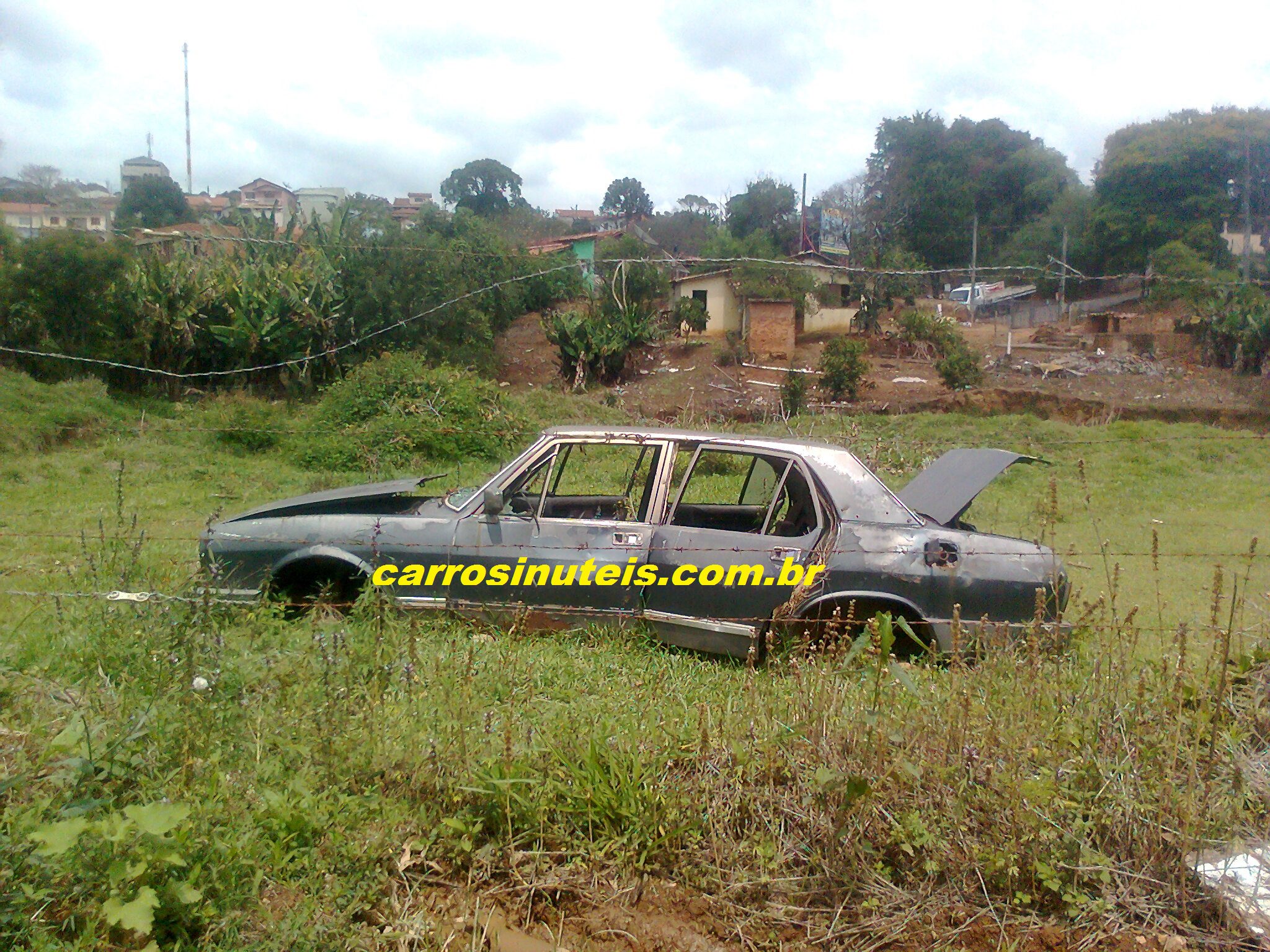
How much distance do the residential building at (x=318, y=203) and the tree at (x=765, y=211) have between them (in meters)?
21.4

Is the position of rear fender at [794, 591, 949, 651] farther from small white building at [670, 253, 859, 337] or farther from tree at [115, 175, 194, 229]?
tree at [115, 175, 194, 229]

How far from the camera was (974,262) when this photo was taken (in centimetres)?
3722

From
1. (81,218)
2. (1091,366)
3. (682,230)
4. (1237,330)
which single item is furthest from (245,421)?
(682,230)

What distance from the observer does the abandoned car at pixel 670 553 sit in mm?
4910

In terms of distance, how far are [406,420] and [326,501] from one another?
1049 centimetres

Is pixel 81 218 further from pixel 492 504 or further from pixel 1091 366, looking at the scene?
pixel 1091 366

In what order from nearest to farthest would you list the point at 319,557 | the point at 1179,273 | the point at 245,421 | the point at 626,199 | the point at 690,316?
the point at 319,557
the point at 245,421
the point at 690,316
the point at 1179,273
the point at 626,199

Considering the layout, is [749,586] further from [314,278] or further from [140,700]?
[314,278]

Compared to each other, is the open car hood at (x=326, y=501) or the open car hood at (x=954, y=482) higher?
the open car hood at (x=954, y=482)

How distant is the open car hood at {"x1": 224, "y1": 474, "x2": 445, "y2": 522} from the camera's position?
5488 mm

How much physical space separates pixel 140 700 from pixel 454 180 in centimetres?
6456

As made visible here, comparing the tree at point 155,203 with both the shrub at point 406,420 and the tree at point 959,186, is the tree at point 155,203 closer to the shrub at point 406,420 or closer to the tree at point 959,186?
the shrub at point 406,420

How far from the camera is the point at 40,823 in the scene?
9.16 feet

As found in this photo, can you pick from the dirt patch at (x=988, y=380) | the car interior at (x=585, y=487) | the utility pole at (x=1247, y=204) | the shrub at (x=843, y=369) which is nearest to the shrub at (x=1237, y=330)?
the dirt patch at (x=988, y=380)
